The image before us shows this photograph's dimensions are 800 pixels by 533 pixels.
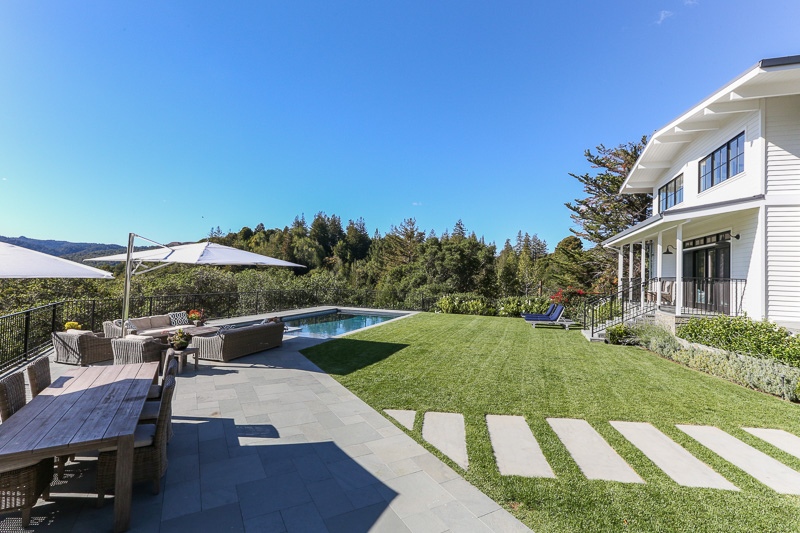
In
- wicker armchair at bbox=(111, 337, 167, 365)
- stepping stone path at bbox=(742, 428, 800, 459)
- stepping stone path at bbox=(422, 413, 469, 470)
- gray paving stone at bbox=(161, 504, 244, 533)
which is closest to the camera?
gray paving stone at bbox=(161, 504, 244, 533)

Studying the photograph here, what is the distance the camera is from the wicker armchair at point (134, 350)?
5062 millimetres

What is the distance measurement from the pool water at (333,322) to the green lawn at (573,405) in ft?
6.49

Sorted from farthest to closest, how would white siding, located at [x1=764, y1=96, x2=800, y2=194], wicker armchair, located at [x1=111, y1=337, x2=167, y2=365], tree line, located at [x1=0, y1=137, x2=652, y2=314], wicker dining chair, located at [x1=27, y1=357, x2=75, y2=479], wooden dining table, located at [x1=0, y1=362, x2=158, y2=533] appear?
tree line, located at [x1=0, y1=137, x2=652, y2=314], white siding, located at [x1=764, y1=96, x2=800, y2=194], wicker armchair, located at [x1=111, y1=337, x2=167, y2=365], wicker dining chair, located at [x1=27, y1=357, x2=75, y2=479], wooden dining table, located at [x1=0, y1=362, x2=158, y2=533]

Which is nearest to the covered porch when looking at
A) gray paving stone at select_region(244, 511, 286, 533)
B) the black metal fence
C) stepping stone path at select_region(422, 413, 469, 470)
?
stepping stone path at select_region(422, 413, 469, 470)

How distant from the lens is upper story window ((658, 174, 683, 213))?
37.0 ft

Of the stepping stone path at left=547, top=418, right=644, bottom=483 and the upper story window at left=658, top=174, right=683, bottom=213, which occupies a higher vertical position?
the upper story window at left=658, top=174, right=683, bottom=213

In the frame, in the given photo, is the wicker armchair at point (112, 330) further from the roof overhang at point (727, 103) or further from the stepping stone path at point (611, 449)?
the roof overhang at point (727, 103)

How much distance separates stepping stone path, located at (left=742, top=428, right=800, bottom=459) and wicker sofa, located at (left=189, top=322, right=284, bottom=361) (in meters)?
7.50

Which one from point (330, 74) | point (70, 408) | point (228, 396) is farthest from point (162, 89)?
point (70, 408)

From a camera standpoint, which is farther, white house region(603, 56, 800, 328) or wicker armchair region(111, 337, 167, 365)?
white house region(603, 56, 800, 328)

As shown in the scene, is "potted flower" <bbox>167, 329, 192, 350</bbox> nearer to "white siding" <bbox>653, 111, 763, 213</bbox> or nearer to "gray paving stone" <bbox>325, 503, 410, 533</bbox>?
"gray paving stone" <bbox>325, 503, 410, 533</bbox>

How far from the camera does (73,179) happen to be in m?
17.3

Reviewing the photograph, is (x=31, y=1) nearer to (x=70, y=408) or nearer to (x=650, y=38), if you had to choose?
(x=70, y=408)

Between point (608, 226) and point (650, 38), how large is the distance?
359 inches
